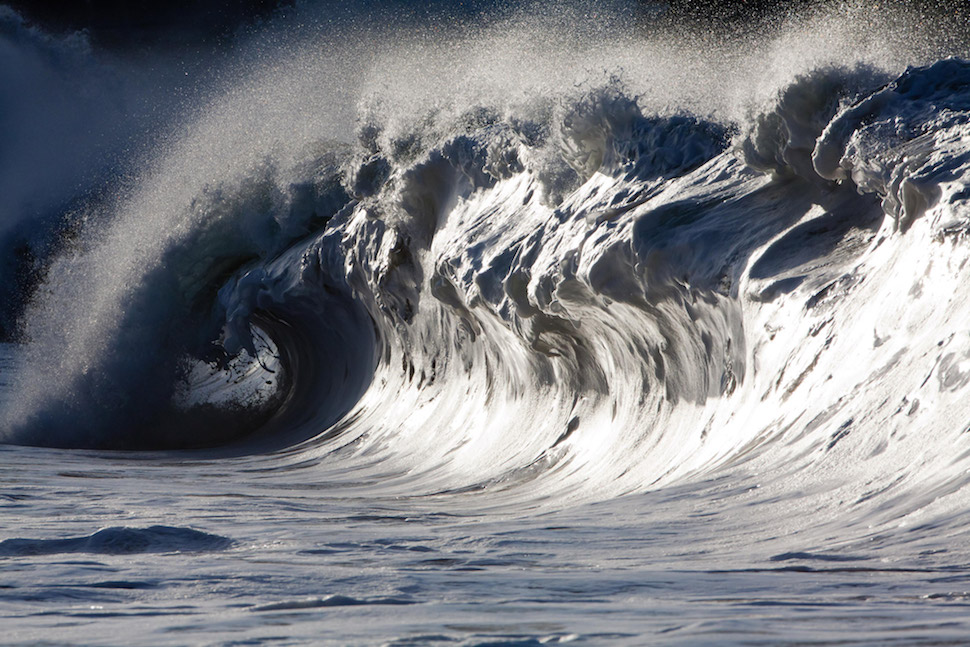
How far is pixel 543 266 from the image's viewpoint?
566cm

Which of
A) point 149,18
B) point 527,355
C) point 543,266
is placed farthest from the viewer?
point 149,18

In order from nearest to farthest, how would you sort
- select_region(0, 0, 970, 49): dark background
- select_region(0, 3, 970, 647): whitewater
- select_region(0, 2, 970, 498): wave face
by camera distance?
select_region(0, 3, 970, 647): whitewater < select_region(0, 2, 970, 498): wave face < select_region(0, 0, 970, 49): dark background

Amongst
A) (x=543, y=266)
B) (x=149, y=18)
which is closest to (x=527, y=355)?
(x=543, y=266)

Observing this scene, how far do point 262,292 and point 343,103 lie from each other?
244 cm

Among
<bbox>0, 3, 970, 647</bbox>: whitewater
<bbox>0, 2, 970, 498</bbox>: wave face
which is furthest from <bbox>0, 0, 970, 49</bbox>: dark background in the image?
<bbox>0, 3, 970, 647</bbox>: whitewater

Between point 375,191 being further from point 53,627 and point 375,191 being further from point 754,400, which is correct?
point 53,627

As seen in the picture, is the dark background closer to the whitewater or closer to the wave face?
the wave face

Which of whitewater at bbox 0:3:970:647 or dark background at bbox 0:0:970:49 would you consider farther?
dark background at bbox 0:0:970:49

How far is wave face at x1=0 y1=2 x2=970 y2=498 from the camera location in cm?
366

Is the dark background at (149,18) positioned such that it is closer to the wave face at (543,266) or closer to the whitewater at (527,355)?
the wave face at (543,266)

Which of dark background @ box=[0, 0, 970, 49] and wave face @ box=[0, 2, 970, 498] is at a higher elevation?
dark background @ box=[0, 0, 970, 49]

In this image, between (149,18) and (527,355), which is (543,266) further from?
(149,18)

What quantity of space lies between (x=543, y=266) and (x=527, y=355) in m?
1.03

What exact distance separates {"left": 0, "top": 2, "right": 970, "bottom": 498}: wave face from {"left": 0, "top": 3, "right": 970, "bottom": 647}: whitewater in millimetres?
24
